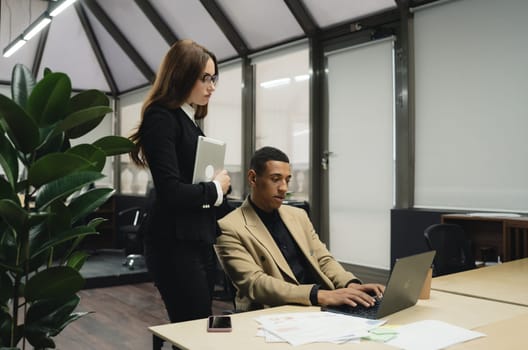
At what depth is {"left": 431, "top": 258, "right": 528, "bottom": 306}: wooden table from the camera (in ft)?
6.51

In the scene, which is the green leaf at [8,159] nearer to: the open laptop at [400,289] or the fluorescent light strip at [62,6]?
the open laptop at [400,289]

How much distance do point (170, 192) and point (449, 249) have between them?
2171 millimetres

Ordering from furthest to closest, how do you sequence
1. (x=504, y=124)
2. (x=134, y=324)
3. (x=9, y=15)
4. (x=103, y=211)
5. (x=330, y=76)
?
(x=103, y=211) → (x=9, y=15) → (x=330, y=76) → (x=134, y=324) → (x=504, y=124)

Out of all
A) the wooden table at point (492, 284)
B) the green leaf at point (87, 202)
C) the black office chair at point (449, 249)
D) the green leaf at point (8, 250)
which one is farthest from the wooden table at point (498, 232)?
the green leaf at point (8, 250)

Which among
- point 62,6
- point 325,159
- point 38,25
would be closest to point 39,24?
point 38,25

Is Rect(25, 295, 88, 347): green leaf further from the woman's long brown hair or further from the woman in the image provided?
the woman's long brown hair

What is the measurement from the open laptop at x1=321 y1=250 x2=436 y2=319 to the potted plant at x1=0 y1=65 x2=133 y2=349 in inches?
Result: 32.6

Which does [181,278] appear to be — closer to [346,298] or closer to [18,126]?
[346,298]

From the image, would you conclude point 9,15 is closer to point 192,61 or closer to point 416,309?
point 192,61

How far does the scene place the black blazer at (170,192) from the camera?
70.0 inches

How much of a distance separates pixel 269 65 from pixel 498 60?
9.16 feet

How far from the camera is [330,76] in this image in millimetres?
5355

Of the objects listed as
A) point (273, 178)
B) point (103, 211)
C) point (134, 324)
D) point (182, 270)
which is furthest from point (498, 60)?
point (103, 211)

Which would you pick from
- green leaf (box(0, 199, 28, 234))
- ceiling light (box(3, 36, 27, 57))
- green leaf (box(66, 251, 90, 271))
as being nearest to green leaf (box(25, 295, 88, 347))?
green leaf (box(66, 251, 90, 271))
